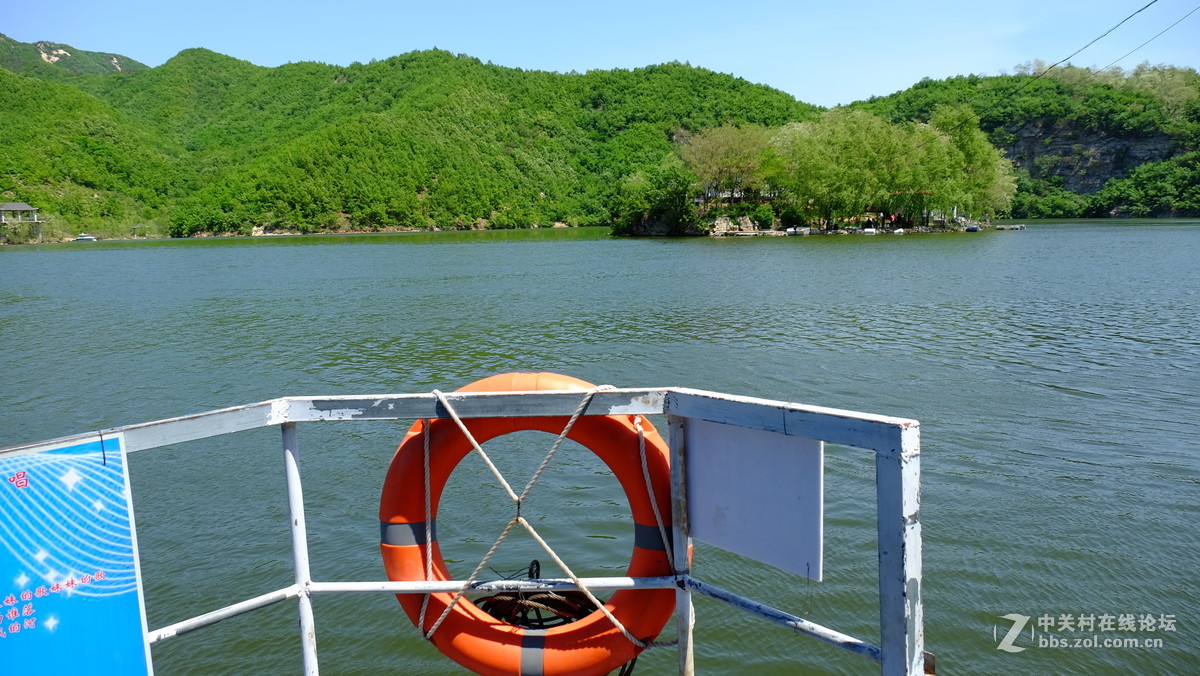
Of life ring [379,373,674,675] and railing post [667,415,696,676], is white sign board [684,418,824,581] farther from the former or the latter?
life ring [379,373,674,675]

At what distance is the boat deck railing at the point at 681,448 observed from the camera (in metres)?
2.16

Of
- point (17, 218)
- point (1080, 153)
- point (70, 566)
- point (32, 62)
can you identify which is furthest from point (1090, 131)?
point (32, 62)

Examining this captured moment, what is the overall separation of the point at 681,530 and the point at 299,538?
139cm

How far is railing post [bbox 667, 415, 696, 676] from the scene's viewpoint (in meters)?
2.74

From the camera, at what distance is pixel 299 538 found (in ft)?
9.21

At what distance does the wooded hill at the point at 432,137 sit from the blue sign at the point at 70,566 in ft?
210

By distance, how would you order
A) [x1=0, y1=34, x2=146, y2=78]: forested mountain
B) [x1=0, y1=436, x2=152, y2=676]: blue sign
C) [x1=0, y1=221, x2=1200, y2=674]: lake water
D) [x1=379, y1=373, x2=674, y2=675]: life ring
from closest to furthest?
1. [x1=0, y1=436, x2=152, y2=676]: blue sign
2. [x1=379, y1=373, x2=674, y2=675]: life ring
3. [x1=0, y1=221, x2=1200, y2=674]: lake water
4. [x1=0, y1=34, x2=146, y2=78]: forested mountain

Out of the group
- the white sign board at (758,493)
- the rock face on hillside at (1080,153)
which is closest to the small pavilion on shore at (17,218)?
the white sign board at (758,493)

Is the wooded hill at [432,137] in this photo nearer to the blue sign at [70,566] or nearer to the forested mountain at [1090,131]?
the forested mountain at [1090,131]

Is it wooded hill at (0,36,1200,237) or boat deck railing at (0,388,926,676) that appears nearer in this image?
boat deck railing at (0,388,926,676)

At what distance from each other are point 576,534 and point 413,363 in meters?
7.32

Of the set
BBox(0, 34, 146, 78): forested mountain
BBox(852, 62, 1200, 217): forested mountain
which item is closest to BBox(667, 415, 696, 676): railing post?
BBox(852, 62, 1200, 217): forested mountain

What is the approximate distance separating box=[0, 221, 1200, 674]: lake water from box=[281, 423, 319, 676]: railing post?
1.55m

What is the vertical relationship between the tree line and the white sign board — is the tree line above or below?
above
